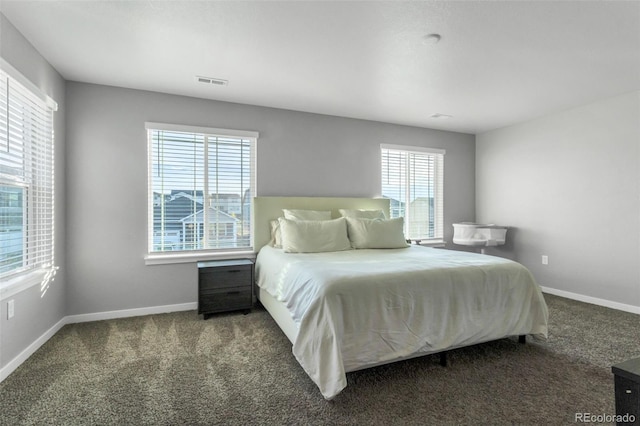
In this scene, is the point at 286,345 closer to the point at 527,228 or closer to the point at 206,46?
the point at 206,46

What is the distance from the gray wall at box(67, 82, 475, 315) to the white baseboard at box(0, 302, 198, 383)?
55mm

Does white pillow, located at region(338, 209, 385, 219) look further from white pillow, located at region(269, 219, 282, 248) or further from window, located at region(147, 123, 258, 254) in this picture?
window, located at region(147, 123, 258, 254)

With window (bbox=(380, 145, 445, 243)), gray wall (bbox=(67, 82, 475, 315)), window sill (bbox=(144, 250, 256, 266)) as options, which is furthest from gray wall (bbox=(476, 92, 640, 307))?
window sill (bbox=(144, 250, 256, 266))

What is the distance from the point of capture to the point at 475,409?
6.05ft

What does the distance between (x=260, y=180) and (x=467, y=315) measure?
2.74 m

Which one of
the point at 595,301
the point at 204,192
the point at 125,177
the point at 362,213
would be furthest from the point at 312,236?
the point at 595,301

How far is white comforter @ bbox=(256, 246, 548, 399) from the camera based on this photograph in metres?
1.98

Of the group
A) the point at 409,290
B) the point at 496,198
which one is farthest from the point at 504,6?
the point at 496,198

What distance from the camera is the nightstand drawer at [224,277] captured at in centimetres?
334

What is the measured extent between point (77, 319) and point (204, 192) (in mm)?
1801

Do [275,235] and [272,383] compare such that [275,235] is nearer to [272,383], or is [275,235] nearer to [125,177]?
[125,177]

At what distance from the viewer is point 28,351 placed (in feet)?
8.07

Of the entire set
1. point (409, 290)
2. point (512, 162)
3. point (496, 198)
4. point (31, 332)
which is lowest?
point (31, 332)

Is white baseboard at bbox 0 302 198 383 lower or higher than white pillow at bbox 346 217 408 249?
lower
